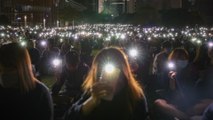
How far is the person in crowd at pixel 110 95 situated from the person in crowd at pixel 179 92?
6.02 feet

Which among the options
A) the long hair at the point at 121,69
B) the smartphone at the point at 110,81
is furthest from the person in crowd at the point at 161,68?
the smartphone at the point at 110,81

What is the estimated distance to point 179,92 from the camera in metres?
8.22

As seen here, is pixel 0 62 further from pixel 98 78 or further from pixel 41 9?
pixel 41 9

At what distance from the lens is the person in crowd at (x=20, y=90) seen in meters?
4.51

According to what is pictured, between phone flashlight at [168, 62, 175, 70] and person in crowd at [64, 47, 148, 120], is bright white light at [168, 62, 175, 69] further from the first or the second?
person in crowd at [64, 47, 148, 120]

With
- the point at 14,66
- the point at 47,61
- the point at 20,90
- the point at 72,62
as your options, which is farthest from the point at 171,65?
the point at 47,61

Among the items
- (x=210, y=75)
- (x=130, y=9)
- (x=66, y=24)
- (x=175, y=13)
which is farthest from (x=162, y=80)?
(x=130, y=9)

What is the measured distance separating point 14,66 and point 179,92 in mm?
4223

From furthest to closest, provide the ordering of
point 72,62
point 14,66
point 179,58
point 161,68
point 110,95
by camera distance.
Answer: point 161,68, point 179,58, point 72,62, point 14,66, point 110,95

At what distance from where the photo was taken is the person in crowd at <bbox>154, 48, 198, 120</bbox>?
6940 millimetres

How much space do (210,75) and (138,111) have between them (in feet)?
7.97

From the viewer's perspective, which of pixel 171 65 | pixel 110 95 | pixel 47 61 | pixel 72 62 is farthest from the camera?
pixel 47 61

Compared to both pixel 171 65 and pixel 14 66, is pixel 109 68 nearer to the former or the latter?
pixel 14 66

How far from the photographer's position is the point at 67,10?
363 feet
